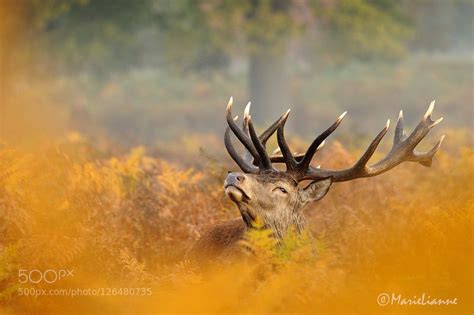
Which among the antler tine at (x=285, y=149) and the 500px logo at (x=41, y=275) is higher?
the antler tine at (x=285, y=149)

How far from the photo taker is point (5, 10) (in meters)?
19.7

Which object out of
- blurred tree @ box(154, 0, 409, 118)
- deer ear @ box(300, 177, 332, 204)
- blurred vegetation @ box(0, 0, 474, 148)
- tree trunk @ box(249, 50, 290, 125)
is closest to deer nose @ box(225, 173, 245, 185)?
deer ear @ box(300, 177, 332, 204)

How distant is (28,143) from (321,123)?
13778 mm

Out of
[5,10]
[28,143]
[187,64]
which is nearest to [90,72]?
[187,64]

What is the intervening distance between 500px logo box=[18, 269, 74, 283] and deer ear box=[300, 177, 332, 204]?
1.76 meters

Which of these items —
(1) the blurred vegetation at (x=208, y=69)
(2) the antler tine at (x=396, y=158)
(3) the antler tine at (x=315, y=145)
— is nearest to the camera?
(3) the antler tine at (x=315, y=145)

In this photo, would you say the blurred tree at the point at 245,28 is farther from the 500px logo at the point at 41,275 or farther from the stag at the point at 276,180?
the stag at the point at 276,180

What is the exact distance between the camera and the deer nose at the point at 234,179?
680 cm

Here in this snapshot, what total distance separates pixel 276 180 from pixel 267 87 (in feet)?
56.0

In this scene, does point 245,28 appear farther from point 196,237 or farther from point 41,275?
point 41,275

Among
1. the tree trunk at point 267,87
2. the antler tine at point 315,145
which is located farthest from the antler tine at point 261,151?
the tree trunk at point 267,87

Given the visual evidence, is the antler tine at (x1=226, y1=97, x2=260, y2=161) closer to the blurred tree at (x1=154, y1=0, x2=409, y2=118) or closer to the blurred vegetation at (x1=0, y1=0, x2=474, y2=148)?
the blurred vegetation at (x1=0, y1=0, x2=474, y2=148)

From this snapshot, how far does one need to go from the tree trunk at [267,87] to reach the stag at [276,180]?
53.2 feet

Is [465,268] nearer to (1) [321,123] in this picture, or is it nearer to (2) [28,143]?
(2) [28,143]
